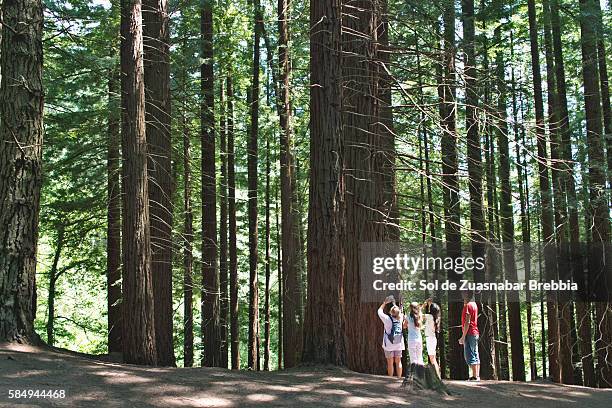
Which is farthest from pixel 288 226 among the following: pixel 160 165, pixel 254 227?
pixel 160 165

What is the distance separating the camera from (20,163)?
29.2 ft

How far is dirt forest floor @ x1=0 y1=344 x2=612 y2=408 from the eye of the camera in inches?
263

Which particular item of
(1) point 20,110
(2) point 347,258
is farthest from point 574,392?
(1) point 20,110

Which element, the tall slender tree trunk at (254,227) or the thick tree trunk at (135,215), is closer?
the thick tree trunk at (135,215)

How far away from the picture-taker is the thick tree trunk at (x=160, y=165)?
1303 centimetres

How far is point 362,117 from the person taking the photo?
10820 mm

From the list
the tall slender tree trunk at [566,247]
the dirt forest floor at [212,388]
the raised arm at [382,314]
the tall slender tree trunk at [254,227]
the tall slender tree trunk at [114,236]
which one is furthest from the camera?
the tall slender tree trunk at [254,227]

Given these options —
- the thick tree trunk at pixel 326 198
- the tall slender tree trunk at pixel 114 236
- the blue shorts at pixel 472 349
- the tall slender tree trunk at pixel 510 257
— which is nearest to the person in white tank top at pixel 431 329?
the blue shorts at pixel 472 349

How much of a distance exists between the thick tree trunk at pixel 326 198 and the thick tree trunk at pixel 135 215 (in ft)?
9.30

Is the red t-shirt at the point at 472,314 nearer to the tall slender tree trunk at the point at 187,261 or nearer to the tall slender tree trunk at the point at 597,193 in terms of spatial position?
the tall slender tree trunk at the point at 597,193

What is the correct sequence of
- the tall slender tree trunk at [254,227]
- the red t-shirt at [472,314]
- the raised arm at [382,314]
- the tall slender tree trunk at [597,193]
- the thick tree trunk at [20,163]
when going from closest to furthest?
the thick tree trunk at [20,163] → the raised arm at [382,314] → the red t-shirt at [472,314] → the tall slender tree trunk at [597,193] → the tall slender tree trunk at [254,227]

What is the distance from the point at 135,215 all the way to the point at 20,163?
6.97 feet

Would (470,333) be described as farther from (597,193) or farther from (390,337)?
(597,193)

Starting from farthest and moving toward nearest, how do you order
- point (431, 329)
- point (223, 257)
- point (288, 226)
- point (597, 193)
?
1. point (223, 257)
2. point (288, 226)
3. point (597, 193)
4. point (431, 329)
